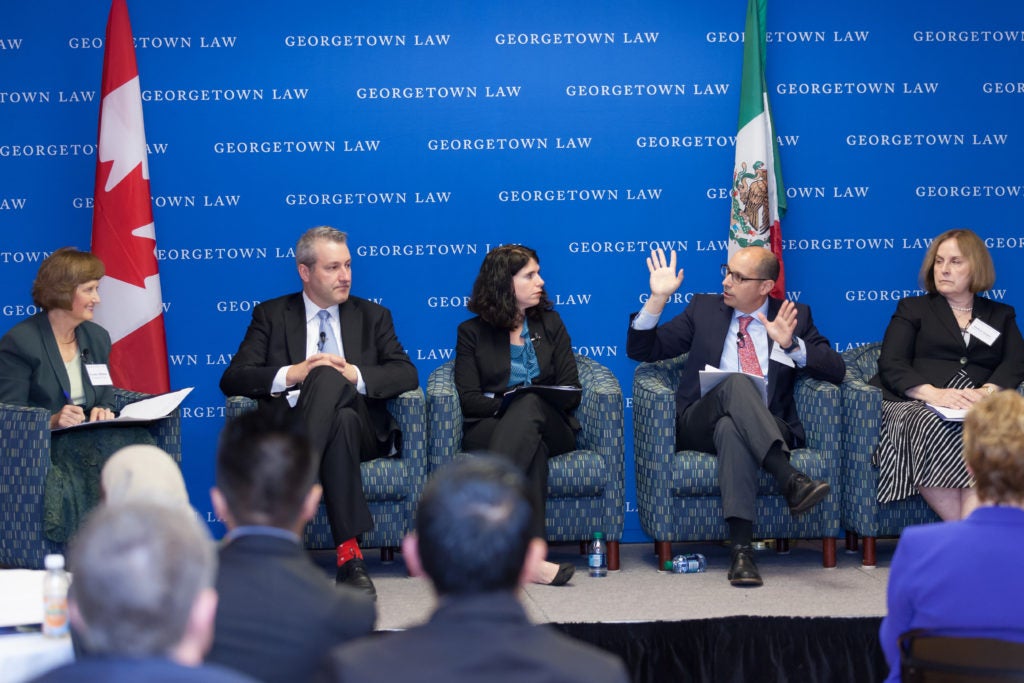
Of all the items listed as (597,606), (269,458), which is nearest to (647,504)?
(597,606)

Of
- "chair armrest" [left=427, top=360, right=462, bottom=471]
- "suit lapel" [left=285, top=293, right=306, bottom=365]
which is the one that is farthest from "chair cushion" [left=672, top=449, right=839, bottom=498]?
"suit lapel" [left=285, top=293, right=306, bottom=365]

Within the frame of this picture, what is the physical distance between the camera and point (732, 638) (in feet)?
12.6

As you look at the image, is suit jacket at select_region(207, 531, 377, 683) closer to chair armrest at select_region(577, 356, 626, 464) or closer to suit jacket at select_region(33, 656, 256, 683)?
suit jacket at select_region(33, 656, 256, 683)

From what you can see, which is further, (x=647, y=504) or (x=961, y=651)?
(x=647, y=504)

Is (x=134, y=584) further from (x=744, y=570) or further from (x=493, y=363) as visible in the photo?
(x=493, y=363)

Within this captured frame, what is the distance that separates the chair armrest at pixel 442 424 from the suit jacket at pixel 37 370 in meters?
1.30

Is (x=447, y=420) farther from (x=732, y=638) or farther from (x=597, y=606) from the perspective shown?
(x=732, y=638)

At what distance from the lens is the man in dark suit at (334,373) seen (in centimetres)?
455

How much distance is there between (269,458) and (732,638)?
2.28 m

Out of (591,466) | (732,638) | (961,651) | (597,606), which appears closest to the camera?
(961,651)

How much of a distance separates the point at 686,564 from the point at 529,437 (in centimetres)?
84

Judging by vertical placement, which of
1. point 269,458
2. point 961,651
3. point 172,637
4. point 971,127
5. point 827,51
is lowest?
point 961,651

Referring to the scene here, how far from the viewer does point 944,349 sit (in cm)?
517

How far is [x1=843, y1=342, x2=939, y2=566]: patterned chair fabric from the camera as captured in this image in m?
4.88
